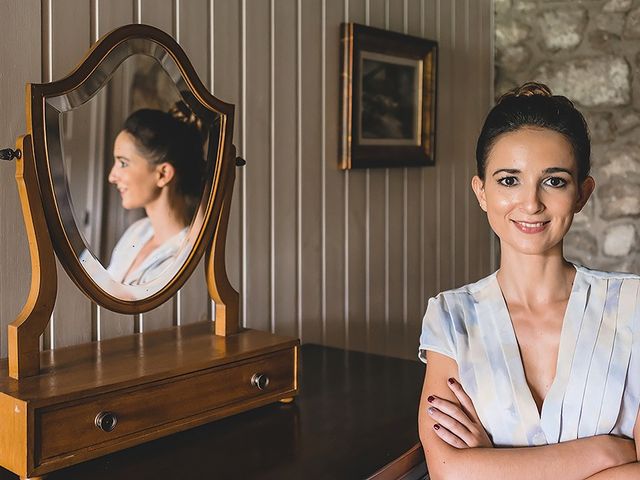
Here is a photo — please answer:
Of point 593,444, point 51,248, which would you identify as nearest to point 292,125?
point 51,248

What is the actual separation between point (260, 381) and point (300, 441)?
208mm

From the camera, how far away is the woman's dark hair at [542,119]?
5.43 feet

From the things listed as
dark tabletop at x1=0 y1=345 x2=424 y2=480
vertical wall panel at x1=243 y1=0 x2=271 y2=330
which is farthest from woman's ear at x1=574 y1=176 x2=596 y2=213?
vertical wall panel at x1=243 y1=0 x2=271 y2=330

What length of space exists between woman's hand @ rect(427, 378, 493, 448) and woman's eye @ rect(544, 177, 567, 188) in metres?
0.45

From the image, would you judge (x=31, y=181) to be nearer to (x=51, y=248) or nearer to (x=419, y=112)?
(x=51, y=248)

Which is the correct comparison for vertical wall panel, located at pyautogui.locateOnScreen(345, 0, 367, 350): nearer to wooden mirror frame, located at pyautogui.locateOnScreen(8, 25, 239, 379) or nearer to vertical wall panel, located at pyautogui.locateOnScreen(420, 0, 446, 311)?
vertical wall panel, located at pyautogui.locateOnScreen(420, 0, 446, 311)

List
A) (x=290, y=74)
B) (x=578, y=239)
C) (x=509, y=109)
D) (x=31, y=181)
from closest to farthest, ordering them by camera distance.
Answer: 1. (x=31, y=181)
2. (x=509, y=109)
3. (x=290, y=74)
4. (x=578, y=239)

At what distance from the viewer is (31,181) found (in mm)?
1517

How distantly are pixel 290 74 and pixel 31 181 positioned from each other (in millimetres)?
1064

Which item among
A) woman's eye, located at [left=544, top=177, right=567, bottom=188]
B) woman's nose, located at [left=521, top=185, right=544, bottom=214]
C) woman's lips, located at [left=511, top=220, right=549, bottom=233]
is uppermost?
woman's eye, located at [left=544, top=177, right=567, bottom=188]

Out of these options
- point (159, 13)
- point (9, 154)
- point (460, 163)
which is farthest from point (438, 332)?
Answer: point (460, 163)

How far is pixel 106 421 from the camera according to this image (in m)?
1.49

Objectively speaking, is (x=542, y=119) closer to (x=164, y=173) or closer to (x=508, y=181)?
(x=508, y=181)

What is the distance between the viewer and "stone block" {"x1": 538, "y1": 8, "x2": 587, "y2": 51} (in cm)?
324
